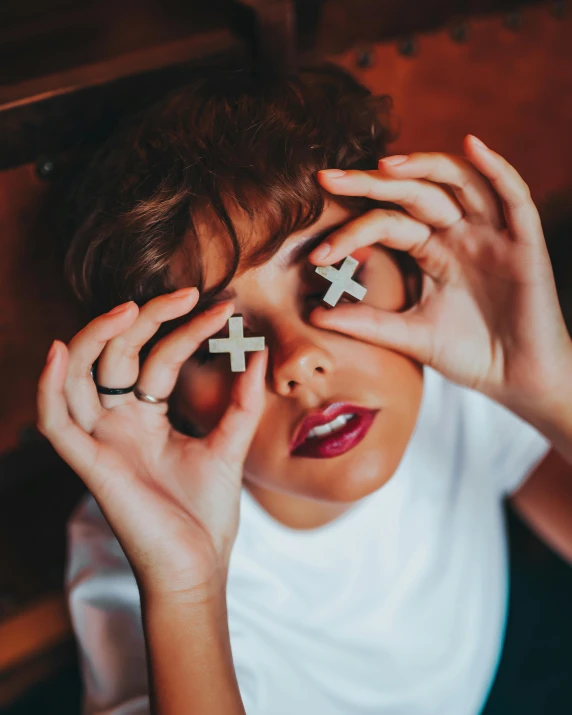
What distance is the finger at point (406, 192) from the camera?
2.14 feet

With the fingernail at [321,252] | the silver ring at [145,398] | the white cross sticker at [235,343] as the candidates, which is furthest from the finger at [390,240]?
the silver ring at [145,398]

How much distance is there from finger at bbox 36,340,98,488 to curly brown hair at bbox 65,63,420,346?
0.13 metres

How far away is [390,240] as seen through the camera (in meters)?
0.75

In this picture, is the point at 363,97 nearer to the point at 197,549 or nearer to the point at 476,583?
the point at 197,549

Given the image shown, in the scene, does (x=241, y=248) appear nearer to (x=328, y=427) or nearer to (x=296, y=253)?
(x=296, y=253)

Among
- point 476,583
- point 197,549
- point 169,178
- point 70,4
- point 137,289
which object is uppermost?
point 70,4

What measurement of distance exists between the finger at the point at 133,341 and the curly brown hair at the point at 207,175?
1.9 inches

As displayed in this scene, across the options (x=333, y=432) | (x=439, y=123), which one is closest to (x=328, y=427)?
(x=333, y=432)

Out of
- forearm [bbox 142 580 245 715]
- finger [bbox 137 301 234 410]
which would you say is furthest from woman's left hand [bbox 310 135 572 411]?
forearm [bbox 142 580 245 715]

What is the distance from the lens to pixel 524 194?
673mm

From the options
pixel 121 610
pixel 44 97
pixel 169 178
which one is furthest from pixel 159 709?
pixel 44 97

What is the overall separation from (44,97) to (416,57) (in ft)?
1.71

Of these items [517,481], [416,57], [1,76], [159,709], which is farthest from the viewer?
[517,481]

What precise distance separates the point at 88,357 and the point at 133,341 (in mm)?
49
